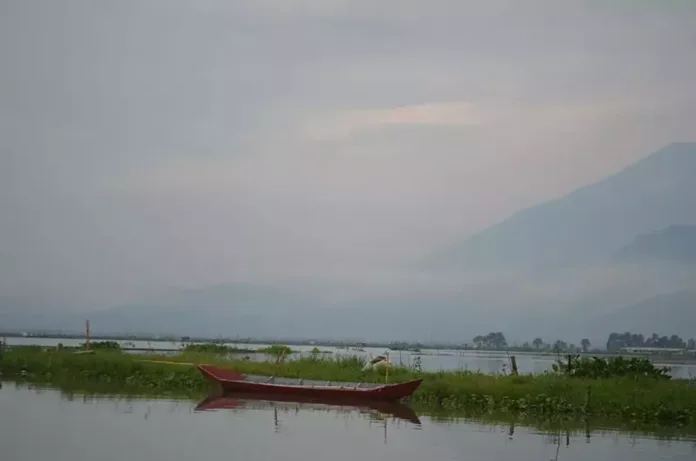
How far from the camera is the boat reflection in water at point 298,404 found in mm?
19881

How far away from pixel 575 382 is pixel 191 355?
1440 centimetres

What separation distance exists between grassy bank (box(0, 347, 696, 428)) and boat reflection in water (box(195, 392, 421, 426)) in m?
0.97

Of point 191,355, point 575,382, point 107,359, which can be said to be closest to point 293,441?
point 575,382

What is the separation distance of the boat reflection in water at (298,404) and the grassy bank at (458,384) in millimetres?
972

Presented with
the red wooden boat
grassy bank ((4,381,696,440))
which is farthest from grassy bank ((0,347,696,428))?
the red wooden boat

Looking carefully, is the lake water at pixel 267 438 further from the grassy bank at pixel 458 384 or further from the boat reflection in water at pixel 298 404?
the grassy bank at pixel 458 384

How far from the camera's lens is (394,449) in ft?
48.1

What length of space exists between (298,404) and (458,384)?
165 inches

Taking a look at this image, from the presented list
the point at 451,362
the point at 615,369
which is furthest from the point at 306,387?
the point at 451,362

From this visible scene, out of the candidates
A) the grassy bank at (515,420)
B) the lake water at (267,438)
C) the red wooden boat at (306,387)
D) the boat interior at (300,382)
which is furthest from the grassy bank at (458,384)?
the lake water at (267,438)

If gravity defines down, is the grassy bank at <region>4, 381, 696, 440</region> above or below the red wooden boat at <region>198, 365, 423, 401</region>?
below

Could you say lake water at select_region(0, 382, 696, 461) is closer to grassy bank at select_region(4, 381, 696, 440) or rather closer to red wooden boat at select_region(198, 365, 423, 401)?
grassy bank at select_region(4, 381, 696, 440)

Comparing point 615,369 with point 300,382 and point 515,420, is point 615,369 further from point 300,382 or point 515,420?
point 300,382

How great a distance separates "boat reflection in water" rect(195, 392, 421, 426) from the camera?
1988 cm
